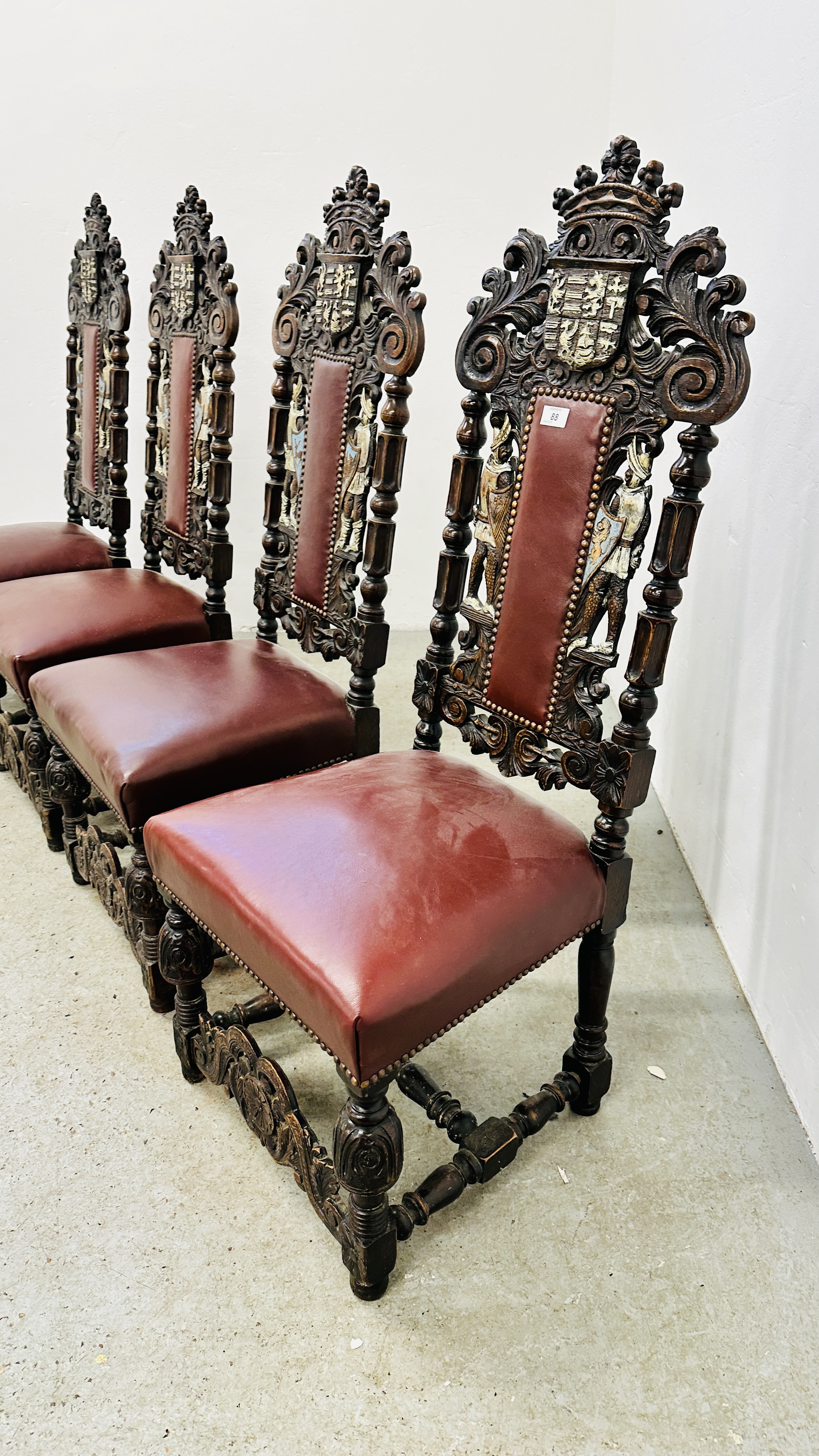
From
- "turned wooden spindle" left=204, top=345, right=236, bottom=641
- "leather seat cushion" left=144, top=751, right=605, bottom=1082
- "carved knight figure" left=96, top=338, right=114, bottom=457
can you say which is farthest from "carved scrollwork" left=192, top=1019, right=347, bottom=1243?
"carved knight figure" left=96, top=338, right=114, bottom=457

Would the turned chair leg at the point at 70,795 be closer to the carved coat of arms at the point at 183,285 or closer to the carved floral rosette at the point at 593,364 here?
the carved floral rosette at the point at 593,364

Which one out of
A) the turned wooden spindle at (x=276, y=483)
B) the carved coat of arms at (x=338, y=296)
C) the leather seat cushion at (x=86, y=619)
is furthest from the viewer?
the leather seat cushion at (x=86, y=619)

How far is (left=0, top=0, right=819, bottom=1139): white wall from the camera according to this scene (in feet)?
6.47

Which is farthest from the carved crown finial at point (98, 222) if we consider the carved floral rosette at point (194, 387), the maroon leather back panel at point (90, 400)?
the carved floral rosette at point (194, 387)

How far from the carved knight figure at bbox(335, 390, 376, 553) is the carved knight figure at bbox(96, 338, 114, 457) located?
1122mm

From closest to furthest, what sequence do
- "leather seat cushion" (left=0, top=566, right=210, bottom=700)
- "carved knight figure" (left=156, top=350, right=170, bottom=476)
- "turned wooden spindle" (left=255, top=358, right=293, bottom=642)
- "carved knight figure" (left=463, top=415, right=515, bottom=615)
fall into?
1. "carved knight figure" (left=463, top=415, right=515, bottom=615)
2. "turned wooden spindle" (left=255, top=358, right=293, bottom=642)
3. "leather seat cushion" (left=0, top=566, right=210, bottom=700)
4. "carved knight figure" (left=156, top=350, right=170, bottom=476)

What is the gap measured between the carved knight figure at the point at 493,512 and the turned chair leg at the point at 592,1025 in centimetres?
54

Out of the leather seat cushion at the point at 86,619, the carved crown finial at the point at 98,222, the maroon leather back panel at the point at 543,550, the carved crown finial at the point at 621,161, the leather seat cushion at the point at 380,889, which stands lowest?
the leather seat cushion at the point at 380,889

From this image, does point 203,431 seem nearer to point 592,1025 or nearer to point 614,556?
point 614,556

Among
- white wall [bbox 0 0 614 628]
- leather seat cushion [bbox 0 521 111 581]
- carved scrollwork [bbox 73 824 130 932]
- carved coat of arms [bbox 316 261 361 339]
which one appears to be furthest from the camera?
white wall [bbox 0 0 614 628]

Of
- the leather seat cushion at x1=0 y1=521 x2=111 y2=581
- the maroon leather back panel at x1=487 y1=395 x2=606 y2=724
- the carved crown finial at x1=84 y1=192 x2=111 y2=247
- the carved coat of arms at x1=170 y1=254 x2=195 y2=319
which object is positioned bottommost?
the leather seat cushion at x1=0 y1=521 x2=111 y2=581

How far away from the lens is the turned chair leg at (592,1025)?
144 centimetres

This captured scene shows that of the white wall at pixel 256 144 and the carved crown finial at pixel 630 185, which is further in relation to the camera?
the white wall at pixel 256 144

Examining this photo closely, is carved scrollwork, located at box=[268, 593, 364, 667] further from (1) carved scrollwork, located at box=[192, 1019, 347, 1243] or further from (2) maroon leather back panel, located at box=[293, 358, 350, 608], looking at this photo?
(1) carved scrollwork, located at box=[192, 1019, 347, 1243]
